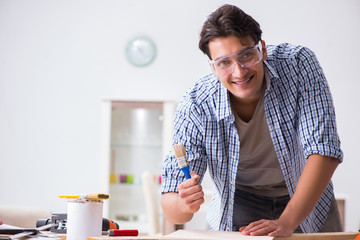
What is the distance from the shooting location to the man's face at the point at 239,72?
1417 mm

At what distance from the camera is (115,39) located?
197 inches

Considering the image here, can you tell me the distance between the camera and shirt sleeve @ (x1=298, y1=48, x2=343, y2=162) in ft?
4.68

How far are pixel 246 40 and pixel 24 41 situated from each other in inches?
164

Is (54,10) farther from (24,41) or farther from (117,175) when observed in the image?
(117,175)

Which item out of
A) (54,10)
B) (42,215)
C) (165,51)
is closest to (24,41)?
(54,10)

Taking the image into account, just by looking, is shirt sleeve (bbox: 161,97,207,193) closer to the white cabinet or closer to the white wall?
the white cabinet

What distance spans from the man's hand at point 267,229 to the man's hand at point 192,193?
0.50ft

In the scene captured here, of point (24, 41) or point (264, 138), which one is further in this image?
point (24, 41)

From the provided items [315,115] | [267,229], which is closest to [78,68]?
[315,115]

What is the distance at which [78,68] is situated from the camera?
5027mm

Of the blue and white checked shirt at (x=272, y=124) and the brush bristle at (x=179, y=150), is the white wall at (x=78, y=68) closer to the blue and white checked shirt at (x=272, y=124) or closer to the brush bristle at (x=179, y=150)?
the blue and white checked shirt at (x=272, y=124)

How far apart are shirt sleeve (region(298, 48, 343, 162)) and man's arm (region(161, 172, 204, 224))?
15.3 inches

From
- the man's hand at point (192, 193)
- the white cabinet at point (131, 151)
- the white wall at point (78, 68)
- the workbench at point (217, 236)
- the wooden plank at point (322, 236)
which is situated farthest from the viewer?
the white wall at point (78, 68)

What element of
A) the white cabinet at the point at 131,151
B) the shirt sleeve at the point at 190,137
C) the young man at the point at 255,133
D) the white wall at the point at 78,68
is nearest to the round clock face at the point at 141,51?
the white wall at the point at 78,68
